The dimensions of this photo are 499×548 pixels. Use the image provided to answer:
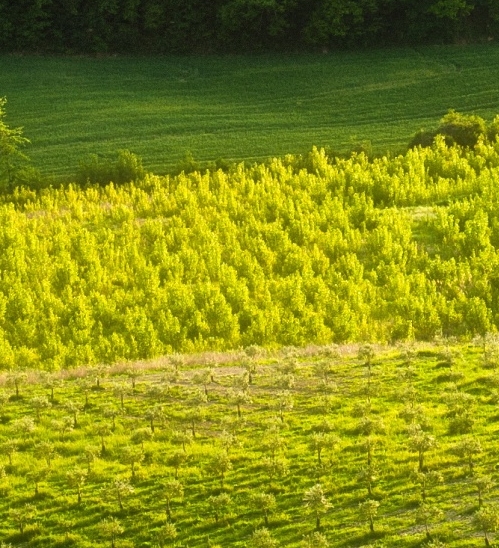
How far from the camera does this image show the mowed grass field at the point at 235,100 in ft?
193

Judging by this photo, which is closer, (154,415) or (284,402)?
(154,415)

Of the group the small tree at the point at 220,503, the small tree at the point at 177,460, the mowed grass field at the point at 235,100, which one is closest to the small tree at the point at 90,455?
the small tree at the point at 177,460

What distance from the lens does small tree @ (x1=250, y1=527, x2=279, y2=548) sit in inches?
826

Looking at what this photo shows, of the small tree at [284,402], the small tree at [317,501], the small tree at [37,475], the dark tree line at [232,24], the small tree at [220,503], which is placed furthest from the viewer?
the dark tree line at [232,24]

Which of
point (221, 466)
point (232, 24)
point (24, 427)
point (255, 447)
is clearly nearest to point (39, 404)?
point (24, 427)

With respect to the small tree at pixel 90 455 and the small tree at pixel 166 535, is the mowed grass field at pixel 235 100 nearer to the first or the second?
the small tree at pixel 90 455

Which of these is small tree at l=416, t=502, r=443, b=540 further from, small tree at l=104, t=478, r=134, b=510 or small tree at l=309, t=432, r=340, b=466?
small tree at l=104, t=478, r=134, b=510

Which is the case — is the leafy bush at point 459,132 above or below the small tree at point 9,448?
above

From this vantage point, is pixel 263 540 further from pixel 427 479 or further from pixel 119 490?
pixel 427 479

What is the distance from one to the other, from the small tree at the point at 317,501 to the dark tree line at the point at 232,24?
5329 cm

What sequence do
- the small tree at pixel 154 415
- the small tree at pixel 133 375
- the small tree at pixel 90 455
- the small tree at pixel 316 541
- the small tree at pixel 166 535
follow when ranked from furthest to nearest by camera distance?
1. the small tree at pixel 133 375
2. the small tree at pixel 154 415
3. the small tree at pixel 90 455
4. the small tree at pixel 166 535
5. the small tree at pixel 316 541

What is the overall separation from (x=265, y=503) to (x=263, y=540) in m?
1.52

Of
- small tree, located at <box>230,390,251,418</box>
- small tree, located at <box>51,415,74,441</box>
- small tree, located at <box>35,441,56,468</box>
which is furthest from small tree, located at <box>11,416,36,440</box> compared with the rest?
small tree, located at <box>230,390,251,418</box>

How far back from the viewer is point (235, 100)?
66.6 meters
